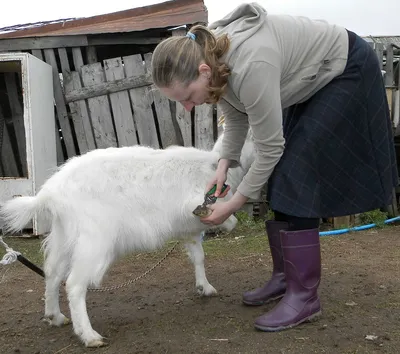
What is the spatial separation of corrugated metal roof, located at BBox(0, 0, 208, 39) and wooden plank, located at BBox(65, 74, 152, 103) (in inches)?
21.8

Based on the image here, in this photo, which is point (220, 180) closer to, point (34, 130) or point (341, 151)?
point (341, 151)

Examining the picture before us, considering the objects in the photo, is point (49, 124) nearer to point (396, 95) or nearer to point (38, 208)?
point (38, 208)

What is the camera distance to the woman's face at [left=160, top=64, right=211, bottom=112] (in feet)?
6.83

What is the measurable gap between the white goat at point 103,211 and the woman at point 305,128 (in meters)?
0.35

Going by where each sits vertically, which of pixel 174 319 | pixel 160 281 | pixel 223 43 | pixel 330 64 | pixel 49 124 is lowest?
pixel 160 281

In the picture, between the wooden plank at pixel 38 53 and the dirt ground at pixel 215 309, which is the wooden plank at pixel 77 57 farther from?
the dirt ground at pixel 215 309

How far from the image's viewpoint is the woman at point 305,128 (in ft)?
7.07

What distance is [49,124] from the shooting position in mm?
5668

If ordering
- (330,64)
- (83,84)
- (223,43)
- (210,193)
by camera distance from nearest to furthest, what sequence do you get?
1. (223,43)
2. (330,64)
3. (210,193)
4. (83,84)

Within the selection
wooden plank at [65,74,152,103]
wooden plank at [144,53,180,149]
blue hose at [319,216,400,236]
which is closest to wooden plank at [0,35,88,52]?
wooden plank at [65,74,152,103]

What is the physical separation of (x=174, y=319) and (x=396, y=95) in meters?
4.32

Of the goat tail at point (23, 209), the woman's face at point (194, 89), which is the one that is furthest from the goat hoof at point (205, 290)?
the woman's face at point (194, 89)

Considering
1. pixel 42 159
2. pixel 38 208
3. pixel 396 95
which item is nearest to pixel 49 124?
pixel 42 159

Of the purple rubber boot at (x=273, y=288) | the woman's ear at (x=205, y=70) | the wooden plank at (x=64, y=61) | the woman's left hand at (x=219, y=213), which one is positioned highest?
the woman's ear at (x=205, y=70)
